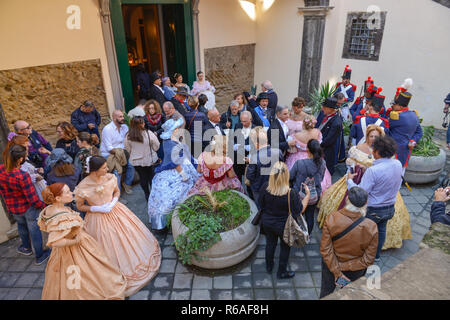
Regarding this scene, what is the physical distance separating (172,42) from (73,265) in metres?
8.01

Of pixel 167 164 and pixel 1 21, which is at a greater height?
pixel 1 21

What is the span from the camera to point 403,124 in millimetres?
5293

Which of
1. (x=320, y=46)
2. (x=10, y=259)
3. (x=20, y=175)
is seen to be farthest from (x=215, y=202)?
(x=320, y=46)

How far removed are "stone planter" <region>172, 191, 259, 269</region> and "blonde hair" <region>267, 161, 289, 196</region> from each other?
0.82 m

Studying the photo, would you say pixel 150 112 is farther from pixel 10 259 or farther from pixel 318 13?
pixel 318 13

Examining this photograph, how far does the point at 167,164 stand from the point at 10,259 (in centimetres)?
272

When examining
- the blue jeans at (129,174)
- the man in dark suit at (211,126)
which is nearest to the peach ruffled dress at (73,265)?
the blue jeans at (129,174)

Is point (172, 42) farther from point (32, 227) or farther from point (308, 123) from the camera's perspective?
point (32, 227)

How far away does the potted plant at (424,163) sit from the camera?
5.83 m

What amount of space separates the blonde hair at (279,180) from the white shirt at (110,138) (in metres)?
3.39

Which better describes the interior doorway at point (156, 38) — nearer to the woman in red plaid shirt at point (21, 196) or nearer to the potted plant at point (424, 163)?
the woman in red plaid shirt at point (21, 196)

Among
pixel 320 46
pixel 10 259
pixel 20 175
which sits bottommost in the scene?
pixel 10 259

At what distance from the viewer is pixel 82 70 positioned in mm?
6656

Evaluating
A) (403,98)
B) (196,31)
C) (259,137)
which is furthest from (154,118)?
(403,98)
